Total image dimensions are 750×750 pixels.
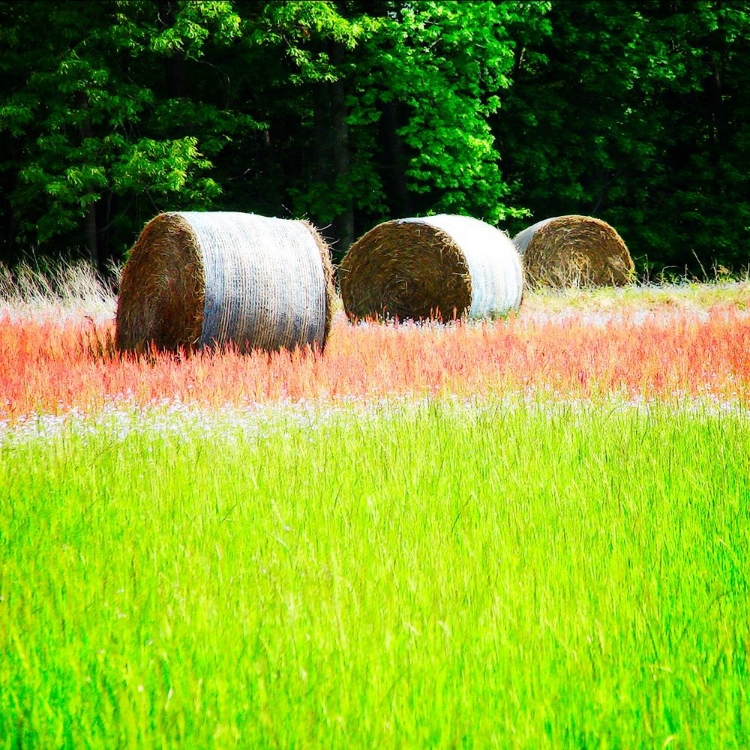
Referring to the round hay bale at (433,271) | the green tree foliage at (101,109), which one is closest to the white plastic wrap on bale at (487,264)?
the round hay bale at (433,271)

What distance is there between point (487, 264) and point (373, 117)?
1185 cm

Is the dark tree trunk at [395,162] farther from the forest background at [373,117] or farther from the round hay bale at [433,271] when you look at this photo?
the round hay bale at [433,271]

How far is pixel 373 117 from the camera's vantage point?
76.0 ft

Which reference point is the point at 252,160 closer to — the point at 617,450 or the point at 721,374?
the point at 721,374

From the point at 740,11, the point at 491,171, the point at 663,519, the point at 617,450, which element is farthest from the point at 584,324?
the point at 740,11

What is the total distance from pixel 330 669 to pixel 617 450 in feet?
8.73

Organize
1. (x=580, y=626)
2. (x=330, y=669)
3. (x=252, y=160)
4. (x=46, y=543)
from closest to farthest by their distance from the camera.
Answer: (x=330, y=669) < (x=580, y=626) < (x=46, y=543) < (x=252, y=160)

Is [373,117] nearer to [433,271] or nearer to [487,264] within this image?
[433,271]

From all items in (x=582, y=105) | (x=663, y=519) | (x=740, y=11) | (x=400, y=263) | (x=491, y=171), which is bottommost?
(x=663, y=519)

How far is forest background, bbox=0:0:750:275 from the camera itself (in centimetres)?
1967

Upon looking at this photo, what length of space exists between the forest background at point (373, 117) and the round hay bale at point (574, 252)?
2.85 meters

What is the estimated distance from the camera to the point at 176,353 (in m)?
8.71

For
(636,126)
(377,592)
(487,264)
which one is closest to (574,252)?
(487,264)

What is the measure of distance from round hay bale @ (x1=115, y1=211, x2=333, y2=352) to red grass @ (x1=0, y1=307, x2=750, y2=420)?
0.33 m
